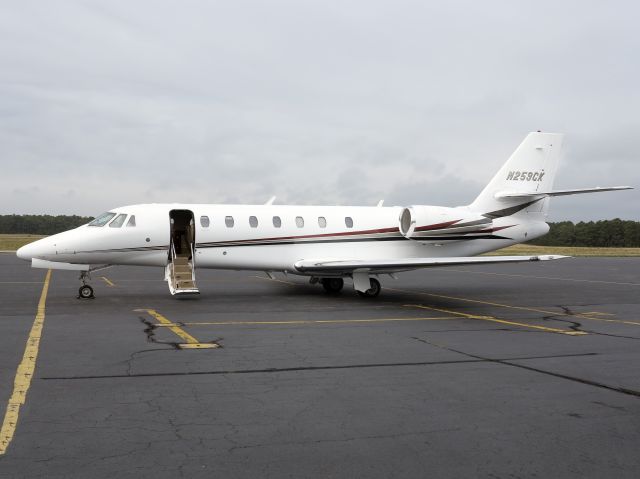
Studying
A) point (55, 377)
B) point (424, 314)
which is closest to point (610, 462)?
point (55, 377)

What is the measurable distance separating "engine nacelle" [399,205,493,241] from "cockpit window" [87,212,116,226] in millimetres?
8817

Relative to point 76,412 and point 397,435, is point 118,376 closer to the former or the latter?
point 76,412

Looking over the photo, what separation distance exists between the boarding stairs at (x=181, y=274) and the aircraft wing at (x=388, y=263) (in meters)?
3.11

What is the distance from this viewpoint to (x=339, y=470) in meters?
4.38

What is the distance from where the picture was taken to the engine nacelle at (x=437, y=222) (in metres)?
18.8

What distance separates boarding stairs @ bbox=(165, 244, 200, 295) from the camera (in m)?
15.4

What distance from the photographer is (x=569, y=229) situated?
106 metres

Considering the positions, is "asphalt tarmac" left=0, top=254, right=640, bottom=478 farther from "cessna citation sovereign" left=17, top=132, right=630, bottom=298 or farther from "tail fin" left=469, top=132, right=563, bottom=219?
"tail fin" left=469, top=132, right=563, bottom=219

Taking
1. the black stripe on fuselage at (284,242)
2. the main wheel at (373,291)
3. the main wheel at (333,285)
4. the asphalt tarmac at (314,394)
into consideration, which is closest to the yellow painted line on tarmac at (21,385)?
the asphalt tarmac at (314,394)

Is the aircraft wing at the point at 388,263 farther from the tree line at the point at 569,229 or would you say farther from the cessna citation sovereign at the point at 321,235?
the tree line at the point at 569,229

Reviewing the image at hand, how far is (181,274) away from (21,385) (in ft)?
35.1

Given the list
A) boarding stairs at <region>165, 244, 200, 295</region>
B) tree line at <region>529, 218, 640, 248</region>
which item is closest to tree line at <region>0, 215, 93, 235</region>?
tree line at <region>529, 218, 640, 248</region>

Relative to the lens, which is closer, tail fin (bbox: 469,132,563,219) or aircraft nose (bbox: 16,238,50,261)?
aircraft nose (bbox: 16,238,50,261)

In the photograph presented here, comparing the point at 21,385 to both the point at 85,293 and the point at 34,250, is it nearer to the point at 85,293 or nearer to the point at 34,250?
the point at 34,250
